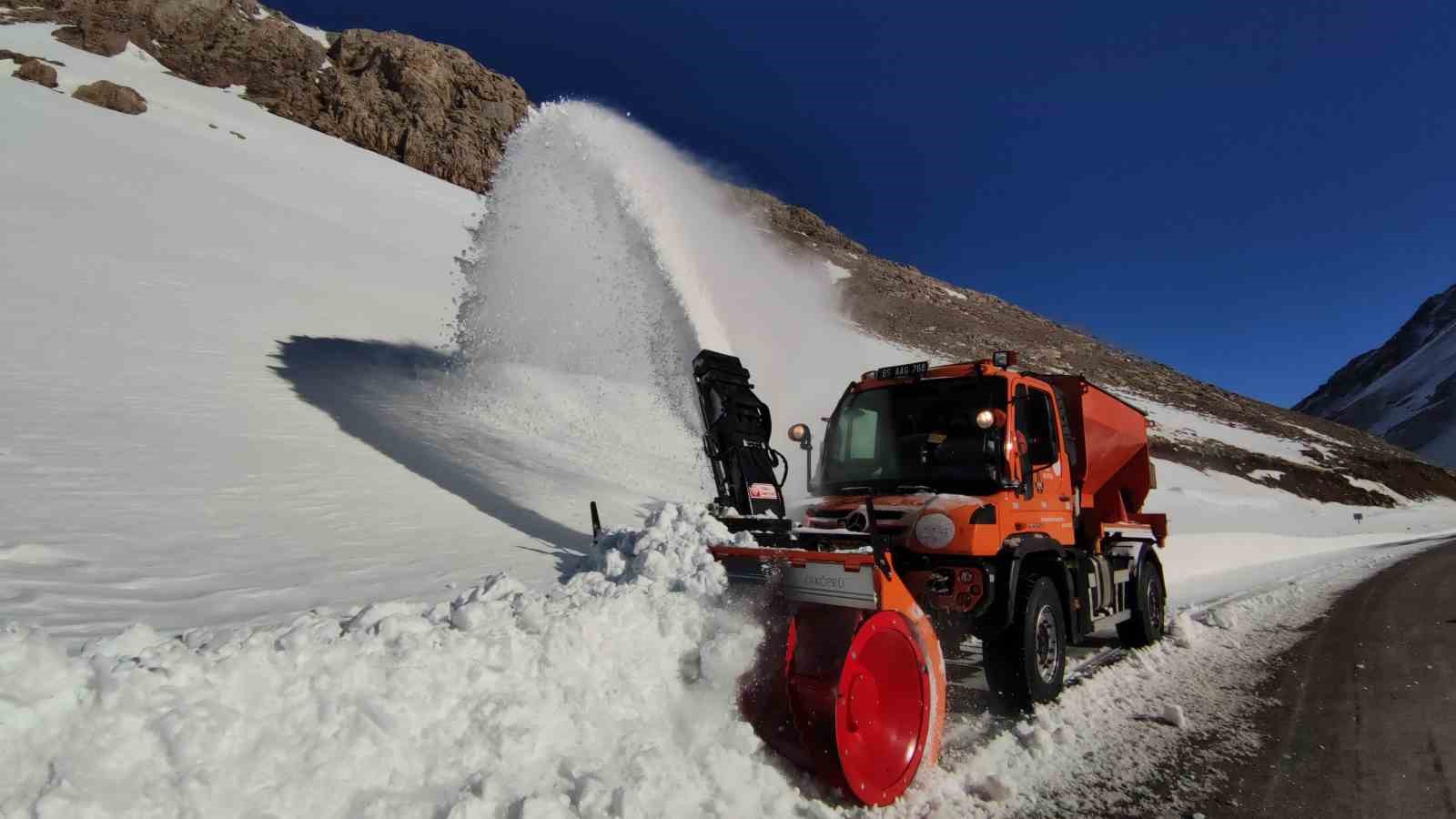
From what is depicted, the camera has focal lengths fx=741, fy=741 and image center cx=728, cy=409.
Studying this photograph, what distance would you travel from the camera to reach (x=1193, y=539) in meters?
15.1

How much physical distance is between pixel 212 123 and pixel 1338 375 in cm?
23610

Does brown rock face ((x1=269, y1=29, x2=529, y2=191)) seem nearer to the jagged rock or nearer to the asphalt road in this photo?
the jagged rock

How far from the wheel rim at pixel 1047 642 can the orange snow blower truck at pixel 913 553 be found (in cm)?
1

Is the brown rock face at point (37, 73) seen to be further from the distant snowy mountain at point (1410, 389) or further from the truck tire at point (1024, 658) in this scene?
the distant snowy mountain at point (1410, 389)

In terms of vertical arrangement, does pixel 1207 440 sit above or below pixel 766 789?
above

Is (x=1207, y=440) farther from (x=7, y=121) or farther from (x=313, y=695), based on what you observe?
(x=7, y=121)

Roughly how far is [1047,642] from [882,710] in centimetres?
216

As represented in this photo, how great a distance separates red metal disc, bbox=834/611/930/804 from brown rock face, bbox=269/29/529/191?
47448mm

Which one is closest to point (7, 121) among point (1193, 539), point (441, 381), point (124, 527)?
point (441, 381)

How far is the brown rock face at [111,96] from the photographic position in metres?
27.8

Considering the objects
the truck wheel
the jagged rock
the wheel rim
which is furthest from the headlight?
the jagged rock

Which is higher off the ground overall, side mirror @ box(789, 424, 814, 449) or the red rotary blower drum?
side mirror @ box(789, 424, 814, 449)

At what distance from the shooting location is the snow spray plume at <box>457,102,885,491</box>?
8633 mm

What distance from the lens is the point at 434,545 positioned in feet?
20.4
